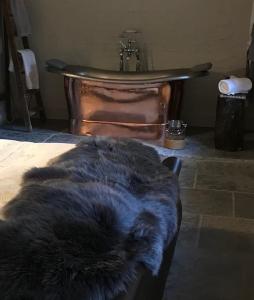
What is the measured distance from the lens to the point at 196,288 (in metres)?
2.03

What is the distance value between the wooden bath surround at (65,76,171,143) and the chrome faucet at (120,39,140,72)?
0.45 m

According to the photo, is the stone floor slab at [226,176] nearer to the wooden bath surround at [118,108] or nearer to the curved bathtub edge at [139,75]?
the wooden bath surround at [118,108]

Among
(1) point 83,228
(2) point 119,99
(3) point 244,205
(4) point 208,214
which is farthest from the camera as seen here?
(2) point 119,99

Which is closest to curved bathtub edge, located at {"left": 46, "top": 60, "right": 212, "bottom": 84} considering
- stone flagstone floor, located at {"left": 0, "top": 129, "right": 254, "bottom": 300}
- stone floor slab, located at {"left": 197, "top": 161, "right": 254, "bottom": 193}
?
stone flagstone floor, located at {"left": 0, "top": 129, "right": 254, "bottom": 300}

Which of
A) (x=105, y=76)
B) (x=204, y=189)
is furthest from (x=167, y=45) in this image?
(x=204, y=189)

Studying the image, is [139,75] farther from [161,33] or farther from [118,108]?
[161,33]

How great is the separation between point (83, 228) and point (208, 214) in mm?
1718

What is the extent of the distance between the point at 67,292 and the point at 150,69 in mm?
3611

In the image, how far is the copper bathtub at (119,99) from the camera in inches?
152

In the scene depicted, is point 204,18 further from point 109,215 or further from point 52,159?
point 109,215

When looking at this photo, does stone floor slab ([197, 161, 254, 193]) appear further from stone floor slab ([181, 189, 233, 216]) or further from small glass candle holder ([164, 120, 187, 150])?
small glass candle holder ([164, 120, 187, 150])

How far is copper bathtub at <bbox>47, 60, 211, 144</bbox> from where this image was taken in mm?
3852

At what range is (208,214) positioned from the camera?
272 cm

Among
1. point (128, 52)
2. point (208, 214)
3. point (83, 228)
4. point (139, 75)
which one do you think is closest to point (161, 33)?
point (128, 52)
